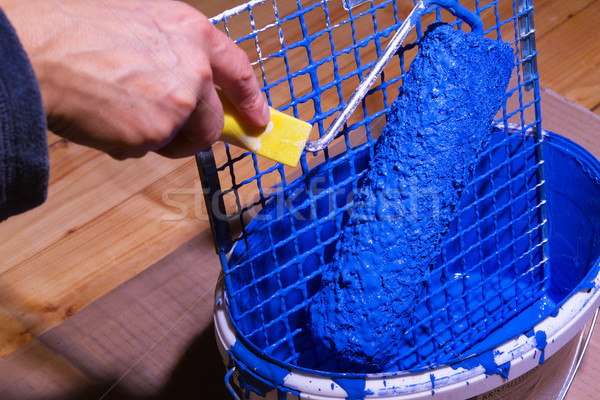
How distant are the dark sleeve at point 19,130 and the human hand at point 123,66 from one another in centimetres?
2

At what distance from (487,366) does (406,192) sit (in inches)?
5.8

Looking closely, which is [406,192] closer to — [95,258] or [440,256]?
[440,256]

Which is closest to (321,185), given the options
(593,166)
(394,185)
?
(394,185)

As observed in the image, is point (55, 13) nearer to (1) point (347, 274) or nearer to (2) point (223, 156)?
(1) point (347, 274)

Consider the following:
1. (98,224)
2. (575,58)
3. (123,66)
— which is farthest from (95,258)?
(575,58)

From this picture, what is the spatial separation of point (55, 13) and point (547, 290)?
0.60m

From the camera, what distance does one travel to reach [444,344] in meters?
0.67

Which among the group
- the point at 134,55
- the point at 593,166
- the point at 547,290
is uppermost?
the point at 134,55

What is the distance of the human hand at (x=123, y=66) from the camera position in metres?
0.35

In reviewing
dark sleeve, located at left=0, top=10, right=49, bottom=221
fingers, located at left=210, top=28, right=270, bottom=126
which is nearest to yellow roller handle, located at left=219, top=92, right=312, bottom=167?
fingers, located at left=210, top=28, right=270, bottom=126

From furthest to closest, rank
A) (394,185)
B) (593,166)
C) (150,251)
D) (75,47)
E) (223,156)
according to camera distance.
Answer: (223,156)
(150,251)
(593,166)
(394,185)
(75,47)

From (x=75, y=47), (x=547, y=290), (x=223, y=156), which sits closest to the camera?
(x=75, y=47)

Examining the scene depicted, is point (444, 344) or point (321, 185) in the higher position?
point (321, 185)

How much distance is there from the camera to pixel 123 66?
361mm
